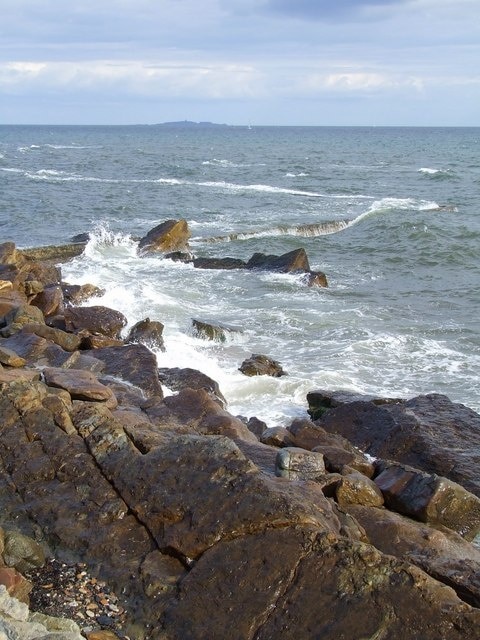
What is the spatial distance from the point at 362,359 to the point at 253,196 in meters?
29.7

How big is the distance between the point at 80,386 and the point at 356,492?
11.8ft

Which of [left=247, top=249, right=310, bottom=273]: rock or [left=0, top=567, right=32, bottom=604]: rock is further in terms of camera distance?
[left=247, top=249, right=310, bottom=273]: rock

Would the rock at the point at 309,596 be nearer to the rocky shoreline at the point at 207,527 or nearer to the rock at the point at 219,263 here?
the rocky shoreline at the point at 207,527

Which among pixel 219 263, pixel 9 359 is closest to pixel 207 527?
pixel 9 359

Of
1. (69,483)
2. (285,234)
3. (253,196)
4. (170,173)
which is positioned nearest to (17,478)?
(69,483)

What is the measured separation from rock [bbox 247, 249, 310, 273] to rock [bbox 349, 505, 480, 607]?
16966mm

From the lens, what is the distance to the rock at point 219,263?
86.0 feet

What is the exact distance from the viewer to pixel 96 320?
16.8m

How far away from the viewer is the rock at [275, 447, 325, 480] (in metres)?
8.45

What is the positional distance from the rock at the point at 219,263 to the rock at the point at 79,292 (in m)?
6.51

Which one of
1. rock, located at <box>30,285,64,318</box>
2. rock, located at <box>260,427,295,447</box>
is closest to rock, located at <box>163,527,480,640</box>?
rock, located at <box>260,427,295,447</box>

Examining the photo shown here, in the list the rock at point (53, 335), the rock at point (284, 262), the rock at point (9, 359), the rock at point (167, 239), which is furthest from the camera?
the rock at point (167, 239)

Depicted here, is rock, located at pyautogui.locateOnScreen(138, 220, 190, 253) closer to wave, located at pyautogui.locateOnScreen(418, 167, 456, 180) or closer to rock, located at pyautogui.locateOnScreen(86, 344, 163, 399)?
rock, located at pyautogui.locateOnScreen(86, 344, 163, 399)

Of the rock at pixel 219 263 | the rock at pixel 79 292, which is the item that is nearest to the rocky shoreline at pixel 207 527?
the rock at pixel 79 292
